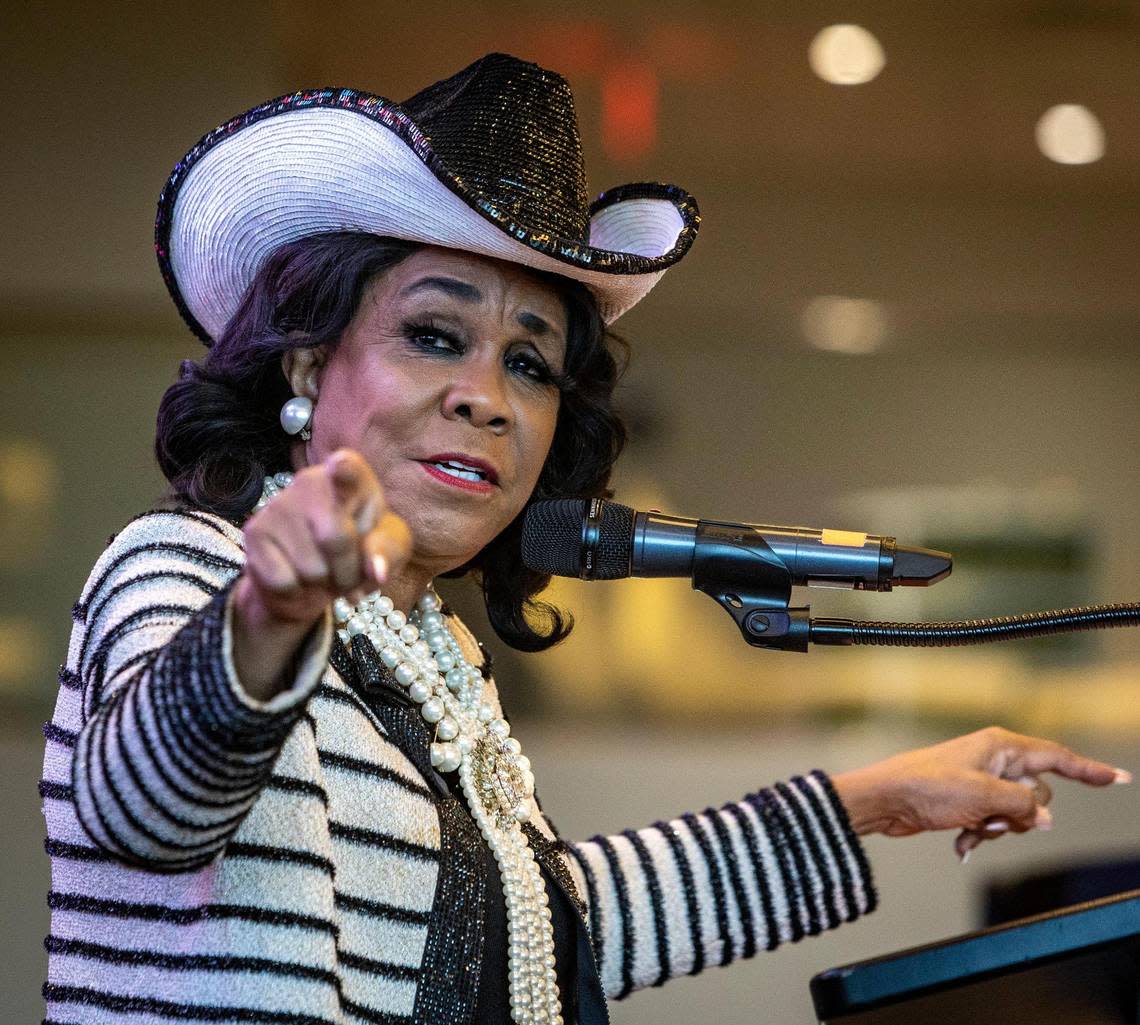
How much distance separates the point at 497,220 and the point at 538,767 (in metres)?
1.97

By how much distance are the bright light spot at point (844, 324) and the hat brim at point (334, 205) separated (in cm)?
174

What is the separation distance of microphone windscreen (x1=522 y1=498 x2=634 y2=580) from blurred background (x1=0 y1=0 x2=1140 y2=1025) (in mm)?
1913

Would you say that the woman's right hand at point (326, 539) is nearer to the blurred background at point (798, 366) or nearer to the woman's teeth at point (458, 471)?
the woman's teeth at point (458, 471)

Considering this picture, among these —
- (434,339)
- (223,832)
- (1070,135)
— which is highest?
(1070,135)

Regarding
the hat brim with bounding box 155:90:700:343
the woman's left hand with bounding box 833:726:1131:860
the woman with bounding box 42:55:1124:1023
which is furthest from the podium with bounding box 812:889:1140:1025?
the hat brim with bounding box 155:90:700:343

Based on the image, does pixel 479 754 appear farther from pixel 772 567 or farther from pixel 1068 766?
pixel 1068 766

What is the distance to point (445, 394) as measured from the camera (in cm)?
125

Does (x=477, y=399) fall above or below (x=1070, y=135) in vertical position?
below

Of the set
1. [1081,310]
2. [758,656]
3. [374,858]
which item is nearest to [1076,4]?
[1081,310]

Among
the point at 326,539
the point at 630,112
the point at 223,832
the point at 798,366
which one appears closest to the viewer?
the point at 326,539

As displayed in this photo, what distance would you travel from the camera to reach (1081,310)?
10.5ft

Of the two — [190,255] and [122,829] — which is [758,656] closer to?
[190,255]

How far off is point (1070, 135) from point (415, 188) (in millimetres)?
2378

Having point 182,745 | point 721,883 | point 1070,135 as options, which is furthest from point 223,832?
point 1070,135
